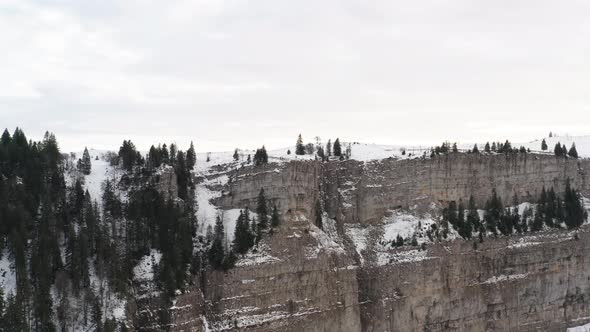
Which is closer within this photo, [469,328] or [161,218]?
[161,218]

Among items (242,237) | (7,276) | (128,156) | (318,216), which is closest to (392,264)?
(318,216)

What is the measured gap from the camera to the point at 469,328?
3708 inches

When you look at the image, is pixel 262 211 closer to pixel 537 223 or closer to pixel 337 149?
pixel 337 149

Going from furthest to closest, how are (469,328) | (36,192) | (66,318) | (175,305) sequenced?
(469,328) < (36,192) < (175,305) < (66,318)

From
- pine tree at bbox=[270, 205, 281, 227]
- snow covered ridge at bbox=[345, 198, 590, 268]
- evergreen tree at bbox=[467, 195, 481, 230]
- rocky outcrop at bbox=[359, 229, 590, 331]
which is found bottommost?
rocky outcrop at bbox=[359, 229, 590, 331]

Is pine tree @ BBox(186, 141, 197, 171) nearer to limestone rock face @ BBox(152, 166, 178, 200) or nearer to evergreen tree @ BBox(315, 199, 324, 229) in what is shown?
limestone rock face @ BBox(152, 166, 178, 200)

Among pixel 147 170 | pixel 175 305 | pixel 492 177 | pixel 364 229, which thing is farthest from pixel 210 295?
pixel 492 177

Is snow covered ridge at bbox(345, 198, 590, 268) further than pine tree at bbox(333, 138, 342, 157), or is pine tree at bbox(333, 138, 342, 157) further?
pine tree at bbox(333, 138, 342, 157)

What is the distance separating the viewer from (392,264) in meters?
92.1

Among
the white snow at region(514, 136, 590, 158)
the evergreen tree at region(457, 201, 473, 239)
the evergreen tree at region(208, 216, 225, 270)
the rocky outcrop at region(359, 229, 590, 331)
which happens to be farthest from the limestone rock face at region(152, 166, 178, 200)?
the white snow at region(514, 136, 590, 158)

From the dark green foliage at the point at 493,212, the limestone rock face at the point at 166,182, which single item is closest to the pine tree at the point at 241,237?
the limestone rock face at the point at 166,182

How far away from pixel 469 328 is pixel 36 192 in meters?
50.6

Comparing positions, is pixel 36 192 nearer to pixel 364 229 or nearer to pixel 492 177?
pixel 364 229

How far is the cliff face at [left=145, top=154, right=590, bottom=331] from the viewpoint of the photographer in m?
80.9
